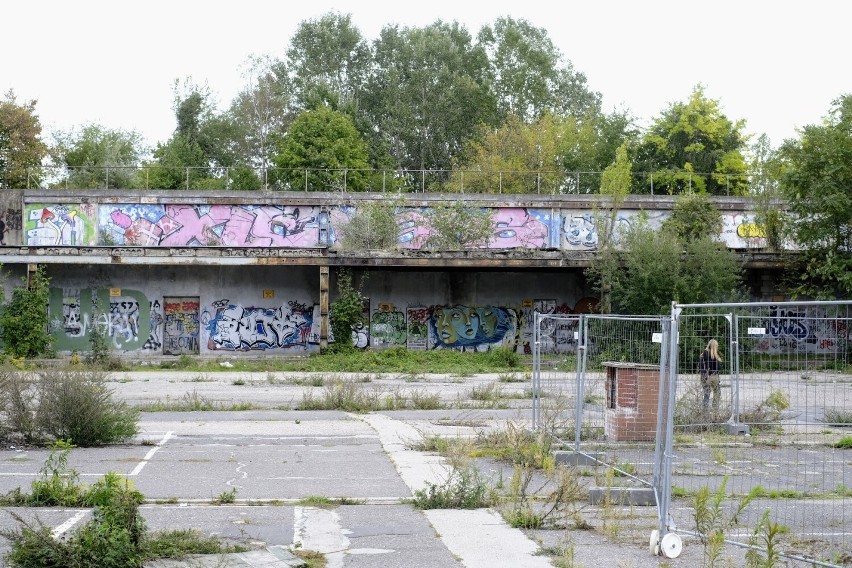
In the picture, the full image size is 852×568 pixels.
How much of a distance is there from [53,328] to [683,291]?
25.2 meters

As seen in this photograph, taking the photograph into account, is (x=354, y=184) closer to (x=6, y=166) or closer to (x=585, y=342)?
(x=6, y=166)

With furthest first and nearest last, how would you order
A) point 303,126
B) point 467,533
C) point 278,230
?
point 303,126 → point 278,230 → point 467,533

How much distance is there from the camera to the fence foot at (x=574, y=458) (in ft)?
44.6

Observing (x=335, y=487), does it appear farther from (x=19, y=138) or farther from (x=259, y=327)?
(x=19, y=138)

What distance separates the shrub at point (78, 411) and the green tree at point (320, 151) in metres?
45.1

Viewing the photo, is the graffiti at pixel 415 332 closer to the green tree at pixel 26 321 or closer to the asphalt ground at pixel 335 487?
the green tree at pixel 26 321

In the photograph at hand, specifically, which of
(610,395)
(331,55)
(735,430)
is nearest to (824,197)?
(610,395)

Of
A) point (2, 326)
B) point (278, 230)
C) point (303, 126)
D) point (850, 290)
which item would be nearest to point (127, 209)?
point (278, 230)

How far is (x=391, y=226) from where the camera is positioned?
145 feet

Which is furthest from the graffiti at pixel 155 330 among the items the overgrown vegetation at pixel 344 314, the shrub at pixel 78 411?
the shrub at pixel 78 411

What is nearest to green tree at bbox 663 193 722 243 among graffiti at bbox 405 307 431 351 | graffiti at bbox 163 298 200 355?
graffiti at bbox 405 307 431 351

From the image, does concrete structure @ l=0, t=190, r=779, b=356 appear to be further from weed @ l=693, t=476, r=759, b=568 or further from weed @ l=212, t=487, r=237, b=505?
weed @ l=693, t=476, r=759, b=568

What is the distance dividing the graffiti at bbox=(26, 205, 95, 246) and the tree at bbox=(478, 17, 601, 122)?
37.9 meters

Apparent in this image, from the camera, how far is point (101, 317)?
42688 mm
